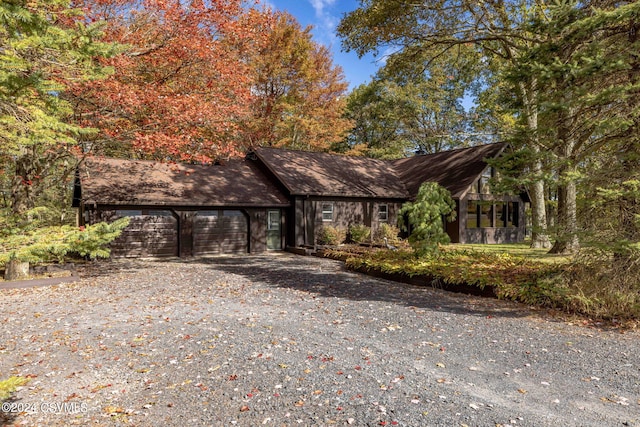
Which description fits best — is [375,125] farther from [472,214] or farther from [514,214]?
[472,214]

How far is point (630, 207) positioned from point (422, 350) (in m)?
5.51

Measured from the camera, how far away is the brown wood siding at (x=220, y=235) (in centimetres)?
1961

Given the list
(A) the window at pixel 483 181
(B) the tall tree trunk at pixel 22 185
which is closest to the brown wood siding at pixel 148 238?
(B) the tall tree trunk at pixel 22 185

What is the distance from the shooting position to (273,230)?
21.9 meters

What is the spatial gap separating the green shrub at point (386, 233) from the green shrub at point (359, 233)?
64 cm

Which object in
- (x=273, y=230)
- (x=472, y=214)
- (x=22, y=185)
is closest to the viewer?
(x=22, y=185)

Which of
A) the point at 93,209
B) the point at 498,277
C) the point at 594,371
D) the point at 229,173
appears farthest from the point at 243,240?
the point at 594,371

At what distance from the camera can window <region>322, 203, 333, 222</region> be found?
2250 cm

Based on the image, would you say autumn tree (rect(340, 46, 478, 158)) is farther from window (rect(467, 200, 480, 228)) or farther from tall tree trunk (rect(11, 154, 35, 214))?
tall tree trunk (rect(11, 154, 35, 214))

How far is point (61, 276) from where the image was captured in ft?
42.4

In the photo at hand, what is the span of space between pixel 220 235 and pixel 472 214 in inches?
572

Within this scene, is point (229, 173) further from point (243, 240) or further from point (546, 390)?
point (546, 390)

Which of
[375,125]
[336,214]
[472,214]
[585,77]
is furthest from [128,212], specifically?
[375,125]

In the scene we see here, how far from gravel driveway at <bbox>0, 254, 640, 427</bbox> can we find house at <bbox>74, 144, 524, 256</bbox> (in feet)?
27.0
